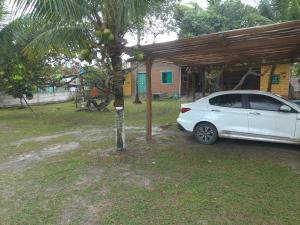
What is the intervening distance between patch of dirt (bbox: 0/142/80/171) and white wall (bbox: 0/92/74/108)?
13.1 metres

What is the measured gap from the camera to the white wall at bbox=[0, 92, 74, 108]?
19062 mm

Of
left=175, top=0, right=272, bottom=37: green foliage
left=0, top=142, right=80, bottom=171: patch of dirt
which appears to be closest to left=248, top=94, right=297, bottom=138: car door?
left=0, top=142, right=80, bottom=171: patch of dirt

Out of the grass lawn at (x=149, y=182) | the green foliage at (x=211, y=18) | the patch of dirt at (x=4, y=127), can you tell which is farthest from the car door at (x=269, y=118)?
the green foliage at (x=211, y=18)

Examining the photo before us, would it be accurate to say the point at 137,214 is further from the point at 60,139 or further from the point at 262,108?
the point at 60,139

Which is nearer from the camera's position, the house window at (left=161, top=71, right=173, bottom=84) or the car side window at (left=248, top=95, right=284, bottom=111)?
the car side window at (left=248, top=95, right=284, bottom=111)

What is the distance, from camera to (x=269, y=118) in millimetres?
6840

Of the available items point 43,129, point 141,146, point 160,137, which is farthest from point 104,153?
point 43,129

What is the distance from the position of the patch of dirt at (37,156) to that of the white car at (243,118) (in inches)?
124

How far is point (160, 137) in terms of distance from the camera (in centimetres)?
860

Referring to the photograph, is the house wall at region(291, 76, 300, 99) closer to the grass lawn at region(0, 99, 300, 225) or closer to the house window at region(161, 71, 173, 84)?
the house window at region(161, 71, 173, 84)

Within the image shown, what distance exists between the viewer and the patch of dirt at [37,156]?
6.27 metres

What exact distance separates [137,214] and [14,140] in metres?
6.41

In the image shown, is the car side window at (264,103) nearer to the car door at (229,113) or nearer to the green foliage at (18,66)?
the car door at (229,113)

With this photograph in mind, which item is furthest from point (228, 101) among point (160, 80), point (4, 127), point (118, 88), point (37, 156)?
point (160, 80)
